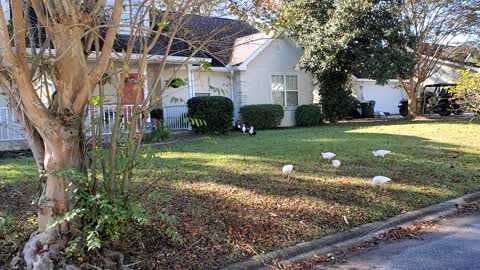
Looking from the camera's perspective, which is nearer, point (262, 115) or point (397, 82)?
point (262, 115)

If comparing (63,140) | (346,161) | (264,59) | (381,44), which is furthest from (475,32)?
(63,140)

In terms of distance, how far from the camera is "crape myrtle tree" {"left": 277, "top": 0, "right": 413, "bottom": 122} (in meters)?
19.2

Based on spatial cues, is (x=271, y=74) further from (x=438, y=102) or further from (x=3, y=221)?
(x=3, y=221)

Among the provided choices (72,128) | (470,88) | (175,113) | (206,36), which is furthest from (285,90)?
(72,128)

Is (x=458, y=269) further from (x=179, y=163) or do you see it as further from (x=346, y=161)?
(x=179, y=163)

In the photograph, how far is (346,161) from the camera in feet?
30.0

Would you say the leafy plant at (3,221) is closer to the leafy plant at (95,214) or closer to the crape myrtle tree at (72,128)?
the crape myrtle tree at (72,128)

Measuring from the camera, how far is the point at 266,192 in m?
6.49

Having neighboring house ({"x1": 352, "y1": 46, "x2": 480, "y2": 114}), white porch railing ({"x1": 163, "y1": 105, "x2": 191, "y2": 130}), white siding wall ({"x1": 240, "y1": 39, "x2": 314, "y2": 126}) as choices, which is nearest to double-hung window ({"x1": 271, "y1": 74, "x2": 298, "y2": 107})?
white siding wall ({"x1": 240, "y1": 39, "x2": 314, "y2": 126})

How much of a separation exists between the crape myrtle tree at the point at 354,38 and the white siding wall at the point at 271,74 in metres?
0.98

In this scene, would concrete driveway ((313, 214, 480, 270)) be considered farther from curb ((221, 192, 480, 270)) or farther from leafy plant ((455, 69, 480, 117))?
leafy plant ((455, 69, 480, 117))

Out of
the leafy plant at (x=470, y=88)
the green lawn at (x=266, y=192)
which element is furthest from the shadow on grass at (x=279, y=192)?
the leafy plant at (x=470, y=88)

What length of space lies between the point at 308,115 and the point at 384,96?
1447 cm

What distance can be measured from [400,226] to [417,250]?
0.88 m
